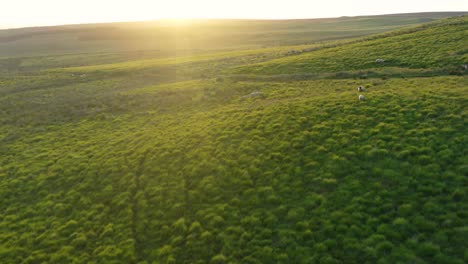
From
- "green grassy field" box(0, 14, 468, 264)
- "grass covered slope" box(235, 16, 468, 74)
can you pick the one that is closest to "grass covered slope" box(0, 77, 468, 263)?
"green grassy field" box(0, 14, 468, 264)

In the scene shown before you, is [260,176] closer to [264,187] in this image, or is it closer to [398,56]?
[264,187]

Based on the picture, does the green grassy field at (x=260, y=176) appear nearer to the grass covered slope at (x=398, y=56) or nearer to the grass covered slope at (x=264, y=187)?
the grass covered slope at (x=264, y=187)

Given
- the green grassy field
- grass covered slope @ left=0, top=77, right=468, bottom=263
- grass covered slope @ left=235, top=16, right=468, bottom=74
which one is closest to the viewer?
grass covered slope @ left=0, top=77, right=468, bottom=263

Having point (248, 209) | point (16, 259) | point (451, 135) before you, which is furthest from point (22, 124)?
point (451, 135)

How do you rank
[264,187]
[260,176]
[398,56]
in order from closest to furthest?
[264,187] < [260,176] < [398,56]

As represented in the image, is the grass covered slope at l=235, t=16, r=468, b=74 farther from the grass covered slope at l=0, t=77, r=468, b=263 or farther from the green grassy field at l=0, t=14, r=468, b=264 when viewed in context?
the grass covered slope at l=0, t=77, r=468, b=263

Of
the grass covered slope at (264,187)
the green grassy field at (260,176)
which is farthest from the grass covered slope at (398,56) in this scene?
the grass covered slope at (264,187)

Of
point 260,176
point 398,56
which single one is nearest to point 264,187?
point 260,176
